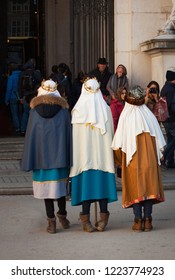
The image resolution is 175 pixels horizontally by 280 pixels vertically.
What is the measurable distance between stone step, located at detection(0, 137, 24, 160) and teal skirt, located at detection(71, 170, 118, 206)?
598 centimetres

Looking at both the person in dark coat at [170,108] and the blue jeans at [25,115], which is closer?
the person in dark coat at [170,108]

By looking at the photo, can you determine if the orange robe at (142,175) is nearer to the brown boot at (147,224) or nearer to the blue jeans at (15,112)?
the brown boot at (147,224)

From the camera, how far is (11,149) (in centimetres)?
1748

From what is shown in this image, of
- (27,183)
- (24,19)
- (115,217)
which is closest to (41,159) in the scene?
(115,217)

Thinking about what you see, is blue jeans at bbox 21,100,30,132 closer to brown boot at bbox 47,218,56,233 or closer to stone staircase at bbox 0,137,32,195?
stone staircase at bbox 0,137,32,195

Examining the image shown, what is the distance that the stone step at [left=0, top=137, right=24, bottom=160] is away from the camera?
17.1 m

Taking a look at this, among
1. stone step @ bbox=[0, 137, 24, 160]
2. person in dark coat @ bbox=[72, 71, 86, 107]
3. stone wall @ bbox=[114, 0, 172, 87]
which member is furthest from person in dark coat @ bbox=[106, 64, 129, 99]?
stone step @ bbox=[0, 137, 24, 160]

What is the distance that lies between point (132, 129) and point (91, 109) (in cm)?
54

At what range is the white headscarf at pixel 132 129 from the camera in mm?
11031

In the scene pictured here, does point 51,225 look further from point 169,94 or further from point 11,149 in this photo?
point 11,149

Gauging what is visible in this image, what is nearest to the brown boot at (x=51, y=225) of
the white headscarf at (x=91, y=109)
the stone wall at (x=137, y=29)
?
the white headscarf at (x=91, y=109)

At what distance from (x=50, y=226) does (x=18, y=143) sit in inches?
266

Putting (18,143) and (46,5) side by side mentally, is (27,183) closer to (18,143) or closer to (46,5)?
(18,143)

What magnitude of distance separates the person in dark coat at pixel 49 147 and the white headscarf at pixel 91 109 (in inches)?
6.1
